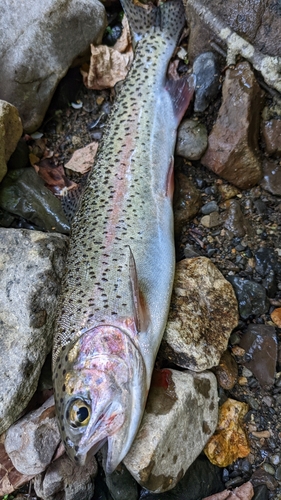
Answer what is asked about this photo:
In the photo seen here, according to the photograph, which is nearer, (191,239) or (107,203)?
(107,203)

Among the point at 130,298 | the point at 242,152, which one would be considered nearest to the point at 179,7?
the point at 242,152

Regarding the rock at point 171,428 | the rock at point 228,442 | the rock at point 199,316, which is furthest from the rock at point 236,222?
the rock at point 228,442

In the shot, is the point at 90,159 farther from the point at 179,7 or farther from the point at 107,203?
the point at 179,7

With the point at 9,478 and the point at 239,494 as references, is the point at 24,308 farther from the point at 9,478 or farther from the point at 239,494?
the point at 239,494

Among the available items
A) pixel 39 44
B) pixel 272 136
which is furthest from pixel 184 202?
pixel 39 44

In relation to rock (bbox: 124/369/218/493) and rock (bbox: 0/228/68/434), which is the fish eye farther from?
rock (bbox: 0/228/68/434)
